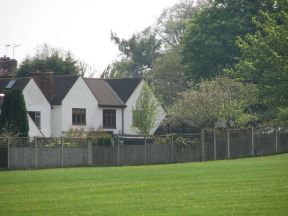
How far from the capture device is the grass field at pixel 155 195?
23750 millimetres

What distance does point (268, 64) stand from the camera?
75.7 m

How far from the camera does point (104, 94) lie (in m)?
92.4

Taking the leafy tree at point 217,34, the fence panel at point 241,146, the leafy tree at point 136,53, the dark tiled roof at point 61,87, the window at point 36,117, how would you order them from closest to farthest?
the fence panel at point 241,146 → the window at point 36,117 → the dark tiled roof at point 61,87 → the leafy tree at point 217,34 → the leafy tree at point 136,53

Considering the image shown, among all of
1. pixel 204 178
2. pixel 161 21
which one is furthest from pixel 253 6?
pixel 204 178

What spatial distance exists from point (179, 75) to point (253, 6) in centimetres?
3136

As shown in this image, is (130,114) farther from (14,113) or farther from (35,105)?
(14,113)

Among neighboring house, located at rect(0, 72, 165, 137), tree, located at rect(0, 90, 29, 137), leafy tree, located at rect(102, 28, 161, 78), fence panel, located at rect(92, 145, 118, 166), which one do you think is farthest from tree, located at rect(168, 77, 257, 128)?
leafy tree, located at rect(102, 28, 161, 78)

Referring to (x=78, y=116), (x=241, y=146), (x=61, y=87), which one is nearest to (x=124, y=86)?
(x=78, y=116)

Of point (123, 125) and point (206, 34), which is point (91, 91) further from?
point (206, 34)

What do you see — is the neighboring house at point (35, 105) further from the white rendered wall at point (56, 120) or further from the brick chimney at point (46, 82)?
the brick chimney at point (46, 82)

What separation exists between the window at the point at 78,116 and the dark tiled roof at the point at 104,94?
245 centimetres

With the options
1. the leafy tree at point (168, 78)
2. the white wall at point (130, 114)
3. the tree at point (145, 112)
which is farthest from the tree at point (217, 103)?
the leafy tree at point (168, 78)

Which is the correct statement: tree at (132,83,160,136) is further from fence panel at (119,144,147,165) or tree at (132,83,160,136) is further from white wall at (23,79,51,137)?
fence panel at (119,144,147,165)

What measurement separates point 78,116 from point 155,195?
5944 cm
